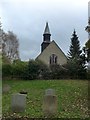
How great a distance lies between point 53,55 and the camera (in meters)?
53.8

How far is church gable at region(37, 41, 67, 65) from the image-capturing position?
174 ft

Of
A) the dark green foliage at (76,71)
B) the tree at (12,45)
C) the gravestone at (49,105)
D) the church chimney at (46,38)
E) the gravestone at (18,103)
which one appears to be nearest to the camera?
the gravestone at (49,105)

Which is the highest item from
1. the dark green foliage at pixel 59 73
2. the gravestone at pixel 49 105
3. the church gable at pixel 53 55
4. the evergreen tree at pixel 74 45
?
the evergreen tree at pixel 74 45

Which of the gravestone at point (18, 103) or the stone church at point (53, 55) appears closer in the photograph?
the gravestone at point (18, 103)

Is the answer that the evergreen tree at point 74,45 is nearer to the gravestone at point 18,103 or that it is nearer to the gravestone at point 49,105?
the gravestone at point 18,103

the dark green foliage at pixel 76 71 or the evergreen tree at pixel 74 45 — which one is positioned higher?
the evergreen tree at pixel 74 45

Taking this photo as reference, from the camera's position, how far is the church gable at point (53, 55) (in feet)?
174

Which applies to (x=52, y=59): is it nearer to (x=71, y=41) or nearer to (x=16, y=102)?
(x=71, y=41)

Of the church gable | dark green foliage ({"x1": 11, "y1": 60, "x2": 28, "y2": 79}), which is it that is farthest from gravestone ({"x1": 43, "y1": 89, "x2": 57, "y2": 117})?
the church gable

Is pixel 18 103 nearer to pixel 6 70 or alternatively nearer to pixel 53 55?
pixel 6 70

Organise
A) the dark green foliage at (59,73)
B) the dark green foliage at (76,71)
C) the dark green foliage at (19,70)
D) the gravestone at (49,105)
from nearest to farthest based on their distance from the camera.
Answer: the gravestone at (49,105) → the dark green foliage at (19,70) → the dark green foliage at (59,73) → the dark green foliage at (76,71)

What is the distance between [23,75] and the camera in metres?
36.0

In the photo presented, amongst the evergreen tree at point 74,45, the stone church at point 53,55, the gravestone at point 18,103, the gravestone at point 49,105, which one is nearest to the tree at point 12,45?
the stone church at point 53,55

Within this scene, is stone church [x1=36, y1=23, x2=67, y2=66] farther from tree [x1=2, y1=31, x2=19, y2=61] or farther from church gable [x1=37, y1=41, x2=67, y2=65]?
tree [x1=2, y1=31, x2=19, y2=61]
